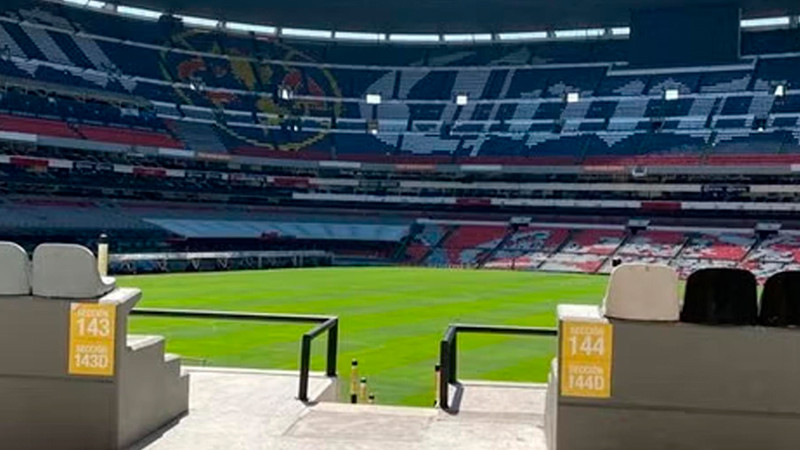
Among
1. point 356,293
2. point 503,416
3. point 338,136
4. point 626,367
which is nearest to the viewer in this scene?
point 626,367

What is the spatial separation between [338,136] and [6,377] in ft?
214

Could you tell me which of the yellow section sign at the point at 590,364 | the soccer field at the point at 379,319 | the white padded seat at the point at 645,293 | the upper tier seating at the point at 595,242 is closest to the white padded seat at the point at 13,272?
the yellow section sign at the point at 590,364

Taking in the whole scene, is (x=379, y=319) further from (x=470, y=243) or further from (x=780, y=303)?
(x=470, y=243)

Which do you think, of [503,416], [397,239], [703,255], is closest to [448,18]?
[397,239]

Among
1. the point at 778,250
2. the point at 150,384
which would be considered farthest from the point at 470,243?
the point at 150,384

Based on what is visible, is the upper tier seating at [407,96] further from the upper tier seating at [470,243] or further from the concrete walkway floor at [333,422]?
the concrete walkway floor at [333,422]

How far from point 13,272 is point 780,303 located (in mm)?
4637

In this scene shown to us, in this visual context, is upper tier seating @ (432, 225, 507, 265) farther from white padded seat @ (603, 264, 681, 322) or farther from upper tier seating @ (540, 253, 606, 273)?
white padded seat @ (603, 264, 681, 322)

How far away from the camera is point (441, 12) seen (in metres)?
63.0

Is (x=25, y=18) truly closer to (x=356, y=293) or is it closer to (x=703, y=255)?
(x=356, y=293)

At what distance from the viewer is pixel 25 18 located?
5903 cm

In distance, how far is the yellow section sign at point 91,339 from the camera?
16.2 feet

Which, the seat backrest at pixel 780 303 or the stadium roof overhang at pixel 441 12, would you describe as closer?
the seat backrest at pixel 780 303

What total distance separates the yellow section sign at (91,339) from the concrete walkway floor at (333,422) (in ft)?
2.17
